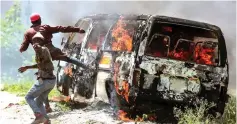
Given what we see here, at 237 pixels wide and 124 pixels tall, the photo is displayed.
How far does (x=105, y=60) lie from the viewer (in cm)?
606

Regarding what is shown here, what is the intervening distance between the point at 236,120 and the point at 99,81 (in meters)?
2.75

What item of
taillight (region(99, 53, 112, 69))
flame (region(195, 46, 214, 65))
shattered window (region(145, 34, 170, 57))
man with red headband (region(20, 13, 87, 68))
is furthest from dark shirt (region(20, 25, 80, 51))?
flame (region(195, 46, 214, 65))

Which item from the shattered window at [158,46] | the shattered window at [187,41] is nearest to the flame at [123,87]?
the shattered window at [187,41]

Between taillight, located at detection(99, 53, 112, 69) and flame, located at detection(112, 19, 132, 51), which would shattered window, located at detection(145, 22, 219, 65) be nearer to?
flame, located at detection(112, 19, 132, 51)

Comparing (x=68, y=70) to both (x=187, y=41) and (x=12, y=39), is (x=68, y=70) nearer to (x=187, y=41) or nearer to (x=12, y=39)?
(x=187, y=41)

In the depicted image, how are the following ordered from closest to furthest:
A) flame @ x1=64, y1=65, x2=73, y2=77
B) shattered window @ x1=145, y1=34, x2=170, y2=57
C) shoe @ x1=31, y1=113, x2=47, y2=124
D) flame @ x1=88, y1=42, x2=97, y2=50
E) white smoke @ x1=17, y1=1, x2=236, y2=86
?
1. shoe @ x1=31, y1=113, x2=47, y2=124
2. shattered window @ x1=145, y1=34, x2=170, y2=57
3. flame @ x1=88, y1=42, x2=97, y2=50
4. flame @ x1=64, y1=65, x2=73, y2=77
5. white smoke @ x1=17, y1=1, x2=236, y2=86

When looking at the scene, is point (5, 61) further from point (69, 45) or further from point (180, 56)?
point (180, 56)

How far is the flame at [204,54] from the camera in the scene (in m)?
6.10

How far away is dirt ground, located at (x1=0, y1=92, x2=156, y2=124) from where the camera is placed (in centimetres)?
571

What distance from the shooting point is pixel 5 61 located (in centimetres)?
2011

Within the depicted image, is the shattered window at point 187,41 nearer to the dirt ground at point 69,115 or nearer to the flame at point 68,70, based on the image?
the dirt ground at point 69,115

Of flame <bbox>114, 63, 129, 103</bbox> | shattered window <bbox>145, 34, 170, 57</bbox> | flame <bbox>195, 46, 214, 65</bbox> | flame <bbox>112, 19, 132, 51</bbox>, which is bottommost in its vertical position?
flame <bbox>114, 63, 129, 103</bbox>

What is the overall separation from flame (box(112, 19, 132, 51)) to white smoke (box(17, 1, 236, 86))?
9379mm

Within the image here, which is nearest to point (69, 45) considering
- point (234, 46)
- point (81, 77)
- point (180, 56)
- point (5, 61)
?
point (81, 77)
